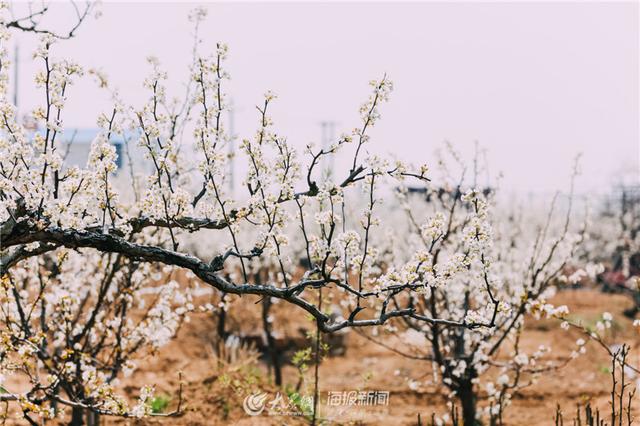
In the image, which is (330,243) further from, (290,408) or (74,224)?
(290,408)

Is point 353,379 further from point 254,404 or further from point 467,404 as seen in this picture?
point 467,404

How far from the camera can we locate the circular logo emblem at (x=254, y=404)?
745 centimetres

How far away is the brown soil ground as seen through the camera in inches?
303

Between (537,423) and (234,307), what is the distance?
746cm

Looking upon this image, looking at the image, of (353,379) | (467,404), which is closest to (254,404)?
(467,404)

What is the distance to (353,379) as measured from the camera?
1205 cm

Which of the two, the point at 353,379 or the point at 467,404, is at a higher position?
the point at 353,379

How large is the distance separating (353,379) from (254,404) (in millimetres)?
4840

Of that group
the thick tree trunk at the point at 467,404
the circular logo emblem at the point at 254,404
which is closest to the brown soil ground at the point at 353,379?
the circular logo emblem at the point at 254,404

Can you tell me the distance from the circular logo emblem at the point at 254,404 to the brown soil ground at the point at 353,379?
0.28 feet

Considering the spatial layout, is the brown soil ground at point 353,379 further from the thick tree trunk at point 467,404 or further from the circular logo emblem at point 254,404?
the thick tree trunk at point 467,404

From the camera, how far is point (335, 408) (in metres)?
7.05

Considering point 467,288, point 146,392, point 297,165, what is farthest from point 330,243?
point 467,288

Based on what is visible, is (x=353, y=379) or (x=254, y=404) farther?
(x=353, y=379)
